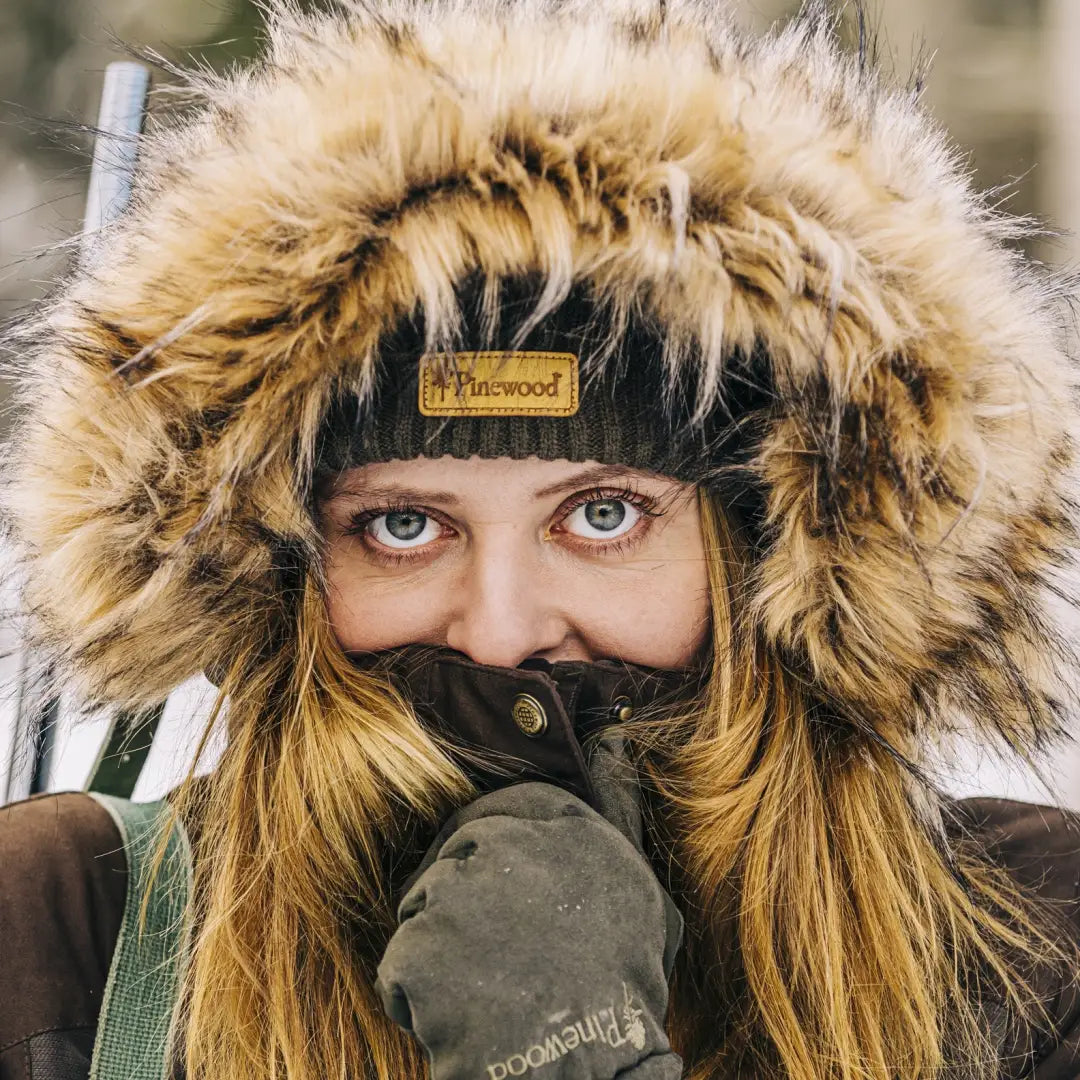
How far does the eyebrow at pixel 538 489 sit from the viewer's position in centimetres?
126

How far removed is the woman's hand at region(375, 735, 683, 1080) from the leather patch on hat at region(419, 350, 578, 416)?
46 cm

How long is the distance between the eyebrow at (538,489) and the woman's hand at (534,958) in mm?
389

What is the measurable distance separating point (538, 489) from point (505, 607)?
0.15 metres

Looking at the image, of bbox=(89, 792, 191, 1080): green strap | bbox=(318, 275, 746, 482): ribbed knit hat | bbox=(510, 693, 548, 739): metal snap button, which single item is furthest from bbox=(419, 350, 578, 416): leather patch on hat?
bbox=(89, 792, 191, 1080): green strap

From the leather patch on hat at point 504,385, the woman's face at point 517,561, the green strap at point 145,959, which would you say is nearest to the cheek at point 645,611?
the woman's face at point 517,561

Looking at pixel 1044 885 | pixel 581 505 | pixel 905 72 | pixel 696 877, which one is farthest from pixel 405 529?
pixel 905 72

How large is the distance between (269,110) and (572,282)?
0.41 meters

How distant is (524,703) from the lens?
119cm

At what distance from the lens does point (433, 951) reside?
97 centimetres

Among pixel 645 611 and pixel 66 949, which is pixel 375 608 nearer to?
pixel 645 611

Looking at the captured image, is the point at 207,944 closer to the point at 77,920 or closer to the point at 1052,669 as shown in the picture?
the point at 77,920

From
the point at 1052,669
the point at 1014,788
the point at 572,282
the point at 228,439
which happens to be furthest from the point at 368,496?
the point at 1014,788

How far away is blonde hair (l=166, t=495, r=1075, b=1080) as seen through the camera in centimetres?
122

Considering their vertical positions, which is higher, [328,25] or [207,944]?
[328,25]
